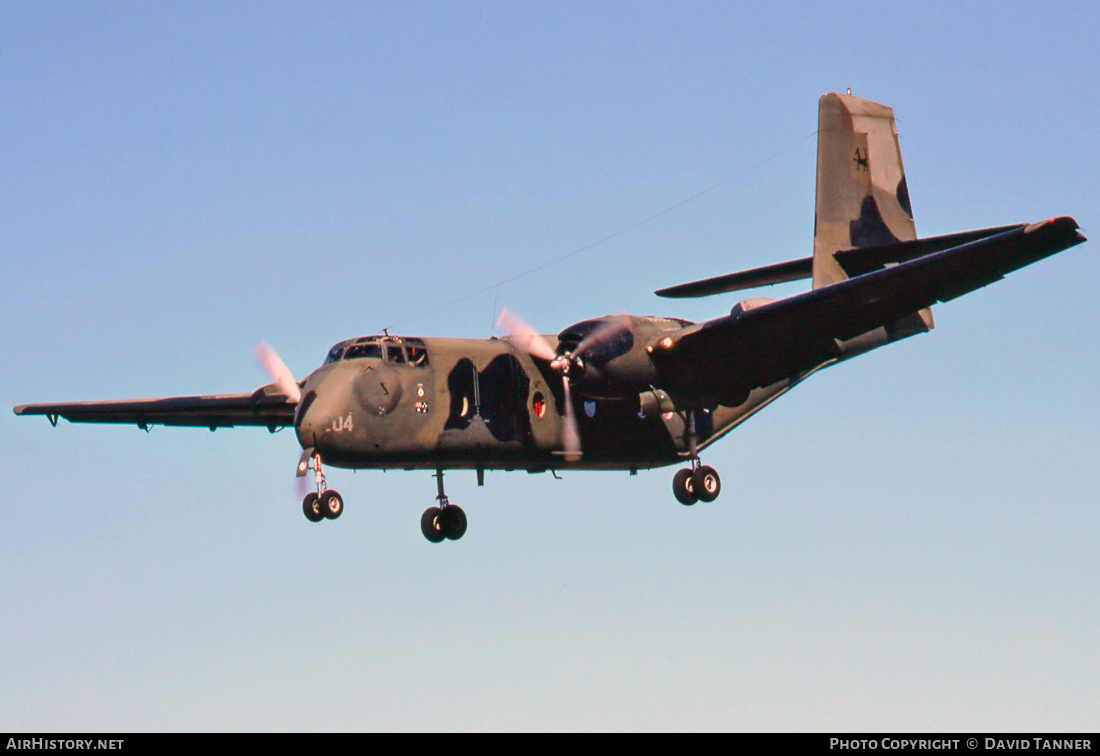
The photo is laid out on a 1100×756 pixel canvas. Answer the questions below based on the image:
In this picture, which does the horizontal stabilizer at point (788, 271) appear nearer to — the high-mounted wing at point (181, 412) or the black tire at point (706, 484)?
the black tire at point (706, 484)

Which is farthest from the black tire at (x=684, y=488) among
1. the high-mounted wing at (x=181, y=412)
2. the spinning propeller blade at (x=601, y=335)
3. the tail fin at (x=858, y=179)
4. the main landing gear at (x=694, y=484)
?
the high-mounted wing at (x=181, y=412)

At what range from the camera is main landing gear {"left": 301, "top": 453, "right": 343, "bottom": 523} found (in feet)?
78.4

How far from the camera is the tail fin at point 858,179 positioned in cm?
3022

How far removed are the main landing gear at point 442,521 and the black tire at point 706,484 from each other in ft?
15.1

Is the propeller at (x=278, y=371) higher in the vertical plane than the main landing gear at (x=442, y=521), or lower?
higher

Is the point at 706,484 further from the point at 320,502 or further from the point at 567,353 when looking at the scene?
the point at 320,502

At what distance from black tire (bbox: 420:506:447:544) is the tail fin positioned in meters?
10.0

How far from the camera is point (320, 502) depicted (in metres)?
23.9

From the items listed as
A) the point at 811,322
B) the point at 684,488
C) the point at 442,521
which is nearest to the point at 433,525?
the point at 442,521

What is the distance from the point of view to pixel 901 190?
31.1 metres

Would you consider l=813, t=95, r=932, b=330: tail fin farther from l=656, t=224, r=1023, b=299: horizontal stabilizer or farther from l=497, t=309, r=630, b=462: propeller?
l=497, t=309, r=630, b=462: propeller
